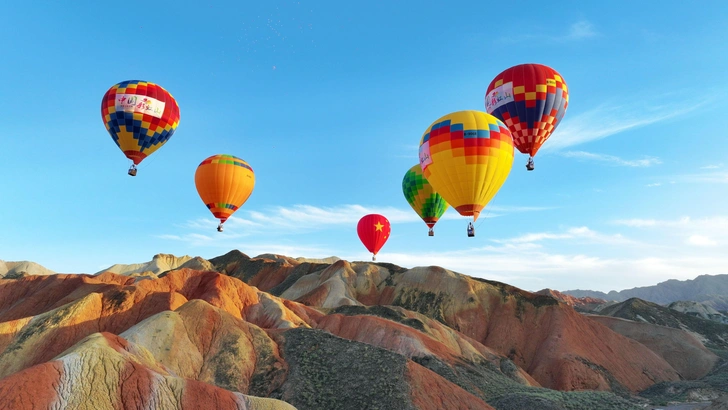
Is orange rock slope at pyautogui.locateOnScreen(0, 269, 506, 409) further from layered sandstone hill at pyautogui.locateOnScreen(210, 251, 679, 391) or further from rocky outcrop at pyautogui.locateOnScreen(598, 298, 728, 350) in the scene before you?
rocky outcrop at pyautogui.locateOnScreen(598, 298, 728, 350)

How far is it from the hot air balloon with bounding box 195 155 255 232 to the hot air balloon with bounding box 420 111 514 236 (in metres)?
24.9

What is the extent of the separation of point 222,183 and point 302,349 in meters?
22.1

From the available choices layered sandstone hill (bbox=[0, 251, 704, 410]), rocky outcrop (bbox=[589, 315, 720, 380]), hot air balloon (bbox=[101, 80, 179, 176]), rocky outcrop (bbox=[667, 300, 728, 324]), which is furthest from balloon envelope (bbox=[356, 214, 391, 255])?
rocky outcrop (bbox=[667, 300, 728, 324])

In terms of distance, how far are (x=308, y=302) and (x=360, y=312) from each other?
22.9 meters

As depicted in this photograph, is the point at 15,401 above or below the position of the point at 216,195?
below

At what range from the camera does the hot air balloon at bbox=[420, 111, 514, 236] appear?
34312 millimetres

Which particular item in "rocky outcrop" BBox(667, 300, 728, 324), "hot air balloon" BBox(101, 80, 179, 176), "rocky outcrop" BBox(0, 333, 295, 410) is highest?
"hot air balloon" BBox(101, 80, 179, 176)

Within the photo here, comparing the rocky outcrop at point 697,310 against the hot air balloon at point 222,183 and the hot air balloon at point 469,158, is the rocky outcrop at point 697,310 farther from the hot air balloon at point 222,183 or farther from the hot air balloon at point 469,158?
the hot air balloon at point 222,183

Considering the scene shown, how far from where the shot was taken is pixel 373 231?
242 feet

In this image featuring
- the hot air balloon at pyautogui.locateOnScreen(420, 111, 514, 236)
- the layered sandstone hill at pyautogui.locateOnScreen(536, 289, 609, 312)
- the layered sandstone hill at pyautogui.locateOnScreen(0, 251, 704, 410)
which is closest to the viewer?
the layered sandstone hill at pyautogui.locateOnScreen(0, 251, 704, 410)

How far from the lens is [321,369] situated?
3425 cm

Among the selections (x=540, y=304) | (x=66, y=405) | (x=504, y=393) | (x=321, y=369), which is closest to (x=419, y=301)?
(x=540, y=304)

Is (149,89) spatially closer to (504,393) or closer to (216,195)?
(216,195)

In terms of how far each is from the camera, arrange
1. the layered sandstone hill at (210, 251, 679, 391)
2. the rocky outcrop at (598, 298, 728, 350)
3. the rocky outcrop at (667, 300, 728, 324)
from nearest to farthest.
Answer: the layered sandstone hill at (210, 251, 679, 391) < the rocky outcrop at (598, 298, 728, 350) < the rocky outcrop at (667, 300, 728, 324)
